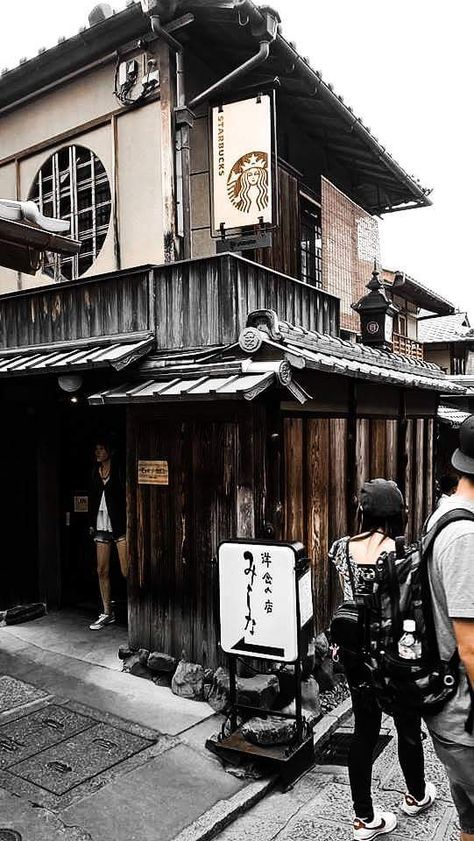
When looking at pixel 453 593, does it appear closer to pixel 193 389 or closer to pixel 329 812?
pixel 329 812

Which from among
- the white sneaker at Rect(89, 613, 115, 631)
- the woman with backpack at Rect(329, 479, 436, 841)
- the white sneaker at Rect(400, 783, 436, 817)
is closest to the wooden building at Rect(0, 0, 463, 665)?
the white sneaker at Rect(89, 613, 115, 631)

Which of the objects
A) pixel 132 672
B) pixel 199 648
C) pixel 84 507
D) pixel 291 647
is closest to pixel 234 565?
pixel 291 647

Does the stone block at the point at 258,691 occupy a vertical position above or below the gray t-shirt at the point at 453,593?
below

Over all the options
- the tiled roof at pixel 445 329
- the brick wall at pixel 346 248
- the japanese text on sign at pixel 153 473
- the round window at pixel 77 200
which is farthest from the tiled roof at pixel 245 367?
the tiled roof at pixel 445 329

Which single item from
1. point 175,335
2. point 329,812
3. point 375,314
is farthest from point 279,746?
point 375,314

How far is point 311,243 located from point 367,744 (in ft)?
31.9

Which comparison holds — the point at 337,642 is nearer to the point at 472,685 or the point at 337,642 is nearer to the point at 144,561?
the point at 472,685

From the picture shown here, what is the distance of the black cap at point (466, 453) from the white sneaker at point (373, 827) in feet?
10.4

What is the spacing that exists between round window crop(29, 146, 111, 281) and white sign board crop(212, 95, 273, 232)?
6.61 feet

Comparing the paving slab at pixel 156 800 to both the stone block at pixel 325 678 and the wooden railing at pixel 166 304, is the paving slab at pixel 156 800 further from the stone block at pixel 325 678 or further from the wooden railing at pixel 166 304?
the wooden railing at pixel 166 304

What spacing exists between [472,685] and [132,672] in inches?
230

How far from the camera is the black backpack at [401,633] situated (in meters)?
3.50

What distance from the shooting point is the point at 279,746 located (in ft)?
19.5

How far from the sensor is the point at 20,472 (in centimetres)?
1053
